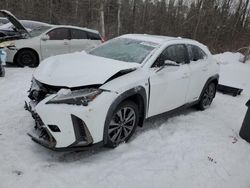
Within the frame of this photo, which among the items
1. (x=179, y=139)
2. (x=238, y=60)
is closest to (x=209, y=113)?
(x=179, y=139)

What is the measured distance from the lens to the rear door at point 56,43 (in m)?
9.65

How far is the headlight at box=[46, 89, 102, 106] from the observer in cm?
364

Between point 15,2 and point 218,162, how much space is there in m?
26.1

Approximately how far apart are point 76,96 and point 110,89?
486mm

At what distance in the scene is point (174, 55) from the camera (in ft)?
17.8

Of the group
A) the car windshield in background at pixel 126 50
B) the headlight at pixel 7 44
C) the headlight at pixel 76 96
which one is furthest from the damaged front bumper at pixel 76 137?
the headlight at pixel 7 44

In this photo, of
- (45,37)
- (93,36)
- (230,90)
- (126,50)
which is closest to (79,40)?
(93,36)

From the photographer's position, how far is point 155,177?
12.4 feet

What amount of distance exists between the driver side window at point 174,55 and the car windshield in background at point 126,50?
22 centimetres

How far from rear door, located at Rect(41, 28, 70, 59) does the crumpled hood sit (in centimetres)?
499

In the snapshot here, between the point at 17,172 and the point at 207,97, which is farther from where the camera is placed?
the point at 207,97

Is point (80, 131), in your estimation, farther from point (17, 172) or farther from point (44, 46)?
point (44, 46)

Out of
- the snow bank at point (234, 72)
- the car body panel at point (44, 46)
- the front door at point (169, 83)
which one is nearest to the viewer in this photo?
the front door at point (169, 83)

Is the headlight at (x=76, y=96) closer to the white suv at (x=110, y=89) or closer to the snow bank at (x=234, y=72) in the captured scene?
the white suv at (x=110, y=89)
